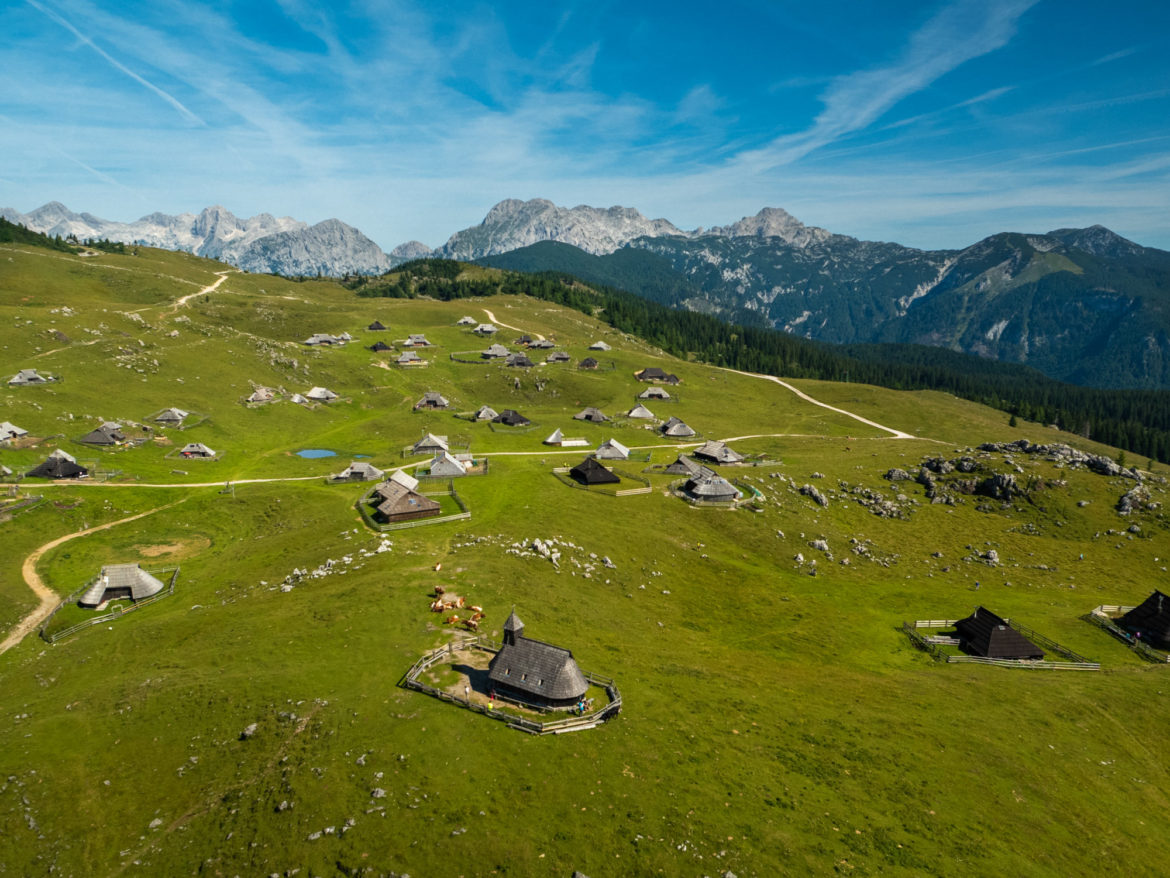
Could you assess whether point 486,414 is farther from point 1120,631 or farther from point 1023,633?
point 1120,631

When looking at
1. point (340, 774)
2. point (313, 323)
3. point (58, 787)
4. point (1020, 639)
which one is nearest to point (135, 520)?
point (58, 787)

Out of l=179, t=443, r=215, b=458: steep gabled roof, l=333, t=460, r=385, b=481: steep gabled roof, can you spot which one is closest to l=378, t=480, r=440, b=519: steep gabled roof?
l=333, t=460, r=385, b=481: steep gabled roof

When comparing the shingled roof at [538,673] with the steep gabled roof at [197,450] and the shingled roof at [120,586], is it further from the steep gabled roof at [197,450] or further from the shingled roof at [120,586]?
the steep gabled roof at [197,450]

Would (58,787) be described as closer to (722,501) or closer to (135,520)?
(135,520)

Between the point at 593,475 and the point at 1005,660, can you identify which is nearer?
the point at 1005,660

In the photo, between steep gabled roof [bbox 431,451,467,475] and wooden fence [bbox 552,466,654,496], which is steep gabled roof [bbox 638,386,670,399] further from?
steep gabled roof [bbox 431,451,467,475]

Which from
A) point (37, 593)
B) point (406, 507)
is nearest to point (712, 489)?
point (406, 507)
